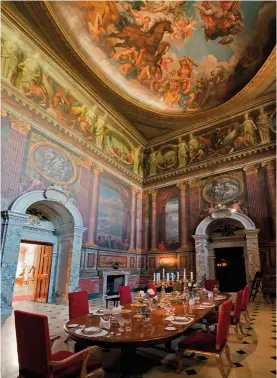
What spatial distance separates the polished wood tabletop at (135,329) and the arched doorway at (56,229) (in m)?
5.71

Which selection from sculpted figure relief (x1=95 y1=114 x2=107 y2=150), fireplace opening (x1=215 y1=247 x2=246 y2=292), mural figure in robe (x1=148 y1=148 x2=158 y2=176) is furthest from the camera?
mural figure in robe (x1=148 y1=148 x2=158 y2=176)

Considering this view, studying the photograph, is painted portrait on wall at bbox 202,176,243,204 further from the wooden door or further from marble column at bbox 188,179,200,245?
the wooden door

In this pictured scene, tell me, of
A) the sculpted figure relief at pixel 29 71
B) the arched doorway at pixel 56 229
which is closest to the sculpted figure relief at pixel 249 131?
the arched doorway at pixel 56 229

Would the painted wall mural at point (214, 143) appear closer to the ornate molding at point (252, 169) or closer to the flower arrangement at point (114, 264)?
the ornate molding at point (252, 169)

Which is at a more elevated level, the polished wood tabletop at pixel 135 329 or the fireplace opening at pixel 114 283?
the polished wood tabletop at pixel 135 329

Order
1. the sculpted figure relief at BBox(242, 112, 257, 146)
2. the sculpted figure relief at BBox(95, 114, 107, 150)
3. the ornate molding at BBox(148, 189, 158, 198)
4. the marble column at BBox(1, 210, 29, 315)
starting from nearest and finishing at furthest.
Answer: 1. the marble column at BBox(1, 210, 29, 315)
2. the sculpted figure relief at BBox(242, 112, 257, 146)
3. the sculpted figure relief at BBox(95, 114, 107, 150)
4. the ornate molding at BBox(148, 189, 158, 198)

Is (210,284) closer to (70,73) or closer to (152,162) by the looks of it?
(152,162)

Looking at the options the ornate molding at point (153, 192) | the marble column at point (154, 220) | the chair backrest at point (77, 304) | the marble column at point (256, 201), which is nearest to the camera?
the chair backrest at point (77, 304)

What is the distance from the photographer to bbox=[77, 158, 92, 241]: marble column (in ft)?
35.0

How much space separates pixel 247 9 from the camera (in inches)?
386

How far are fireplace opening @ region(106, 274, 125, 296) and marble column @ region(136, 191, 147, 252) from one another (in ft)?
6.88

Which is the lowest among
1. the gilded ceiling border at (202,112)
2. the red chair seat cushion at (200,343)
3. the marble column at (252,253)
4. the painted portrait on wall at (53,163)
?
the red chair seat cushion at (200,343)

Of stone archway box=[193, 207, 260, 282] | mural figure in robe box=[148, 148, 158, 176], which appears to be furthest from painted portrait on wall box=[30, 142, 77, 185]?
stone archway box=[193, 207, 260, 282]

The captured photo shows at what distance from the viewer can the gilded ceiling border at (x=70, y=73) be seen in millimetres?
8453
